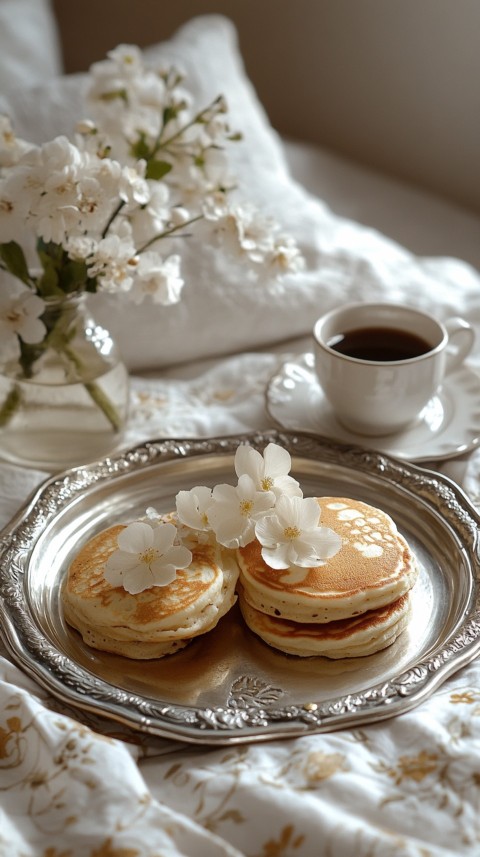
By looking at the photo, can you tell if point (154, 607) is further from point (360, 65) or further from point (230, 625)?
point (360, 65)

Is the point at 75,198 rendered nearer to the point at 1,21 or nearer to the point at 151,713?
the point at 151,713

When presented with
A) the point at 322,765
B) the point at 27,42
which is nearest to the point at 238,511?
the point at 322,765

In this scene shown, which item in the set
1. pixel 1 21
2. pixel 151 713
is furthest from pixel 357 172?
pixel 151 713

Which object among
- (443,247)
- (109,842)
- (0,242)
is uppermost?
(0,242)

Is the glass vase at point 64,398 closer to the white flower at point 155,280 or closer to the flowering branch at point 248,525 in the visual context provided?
the white flower at point 155,280

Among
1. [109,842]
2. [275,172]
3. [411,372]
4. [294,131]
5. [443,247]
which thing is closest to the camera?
[109,842]

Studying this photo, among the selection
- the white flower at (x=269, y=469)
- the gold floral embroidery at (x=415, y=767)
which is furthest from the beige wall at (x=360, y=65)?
the gold floral embroidery at (x=415, y=767)
